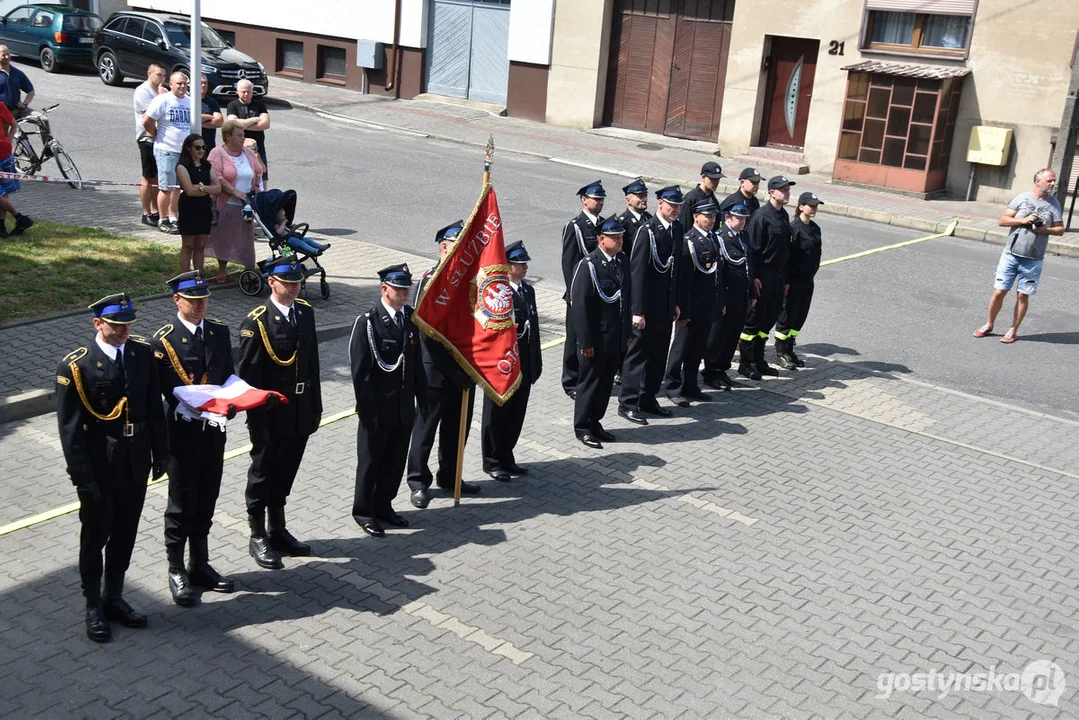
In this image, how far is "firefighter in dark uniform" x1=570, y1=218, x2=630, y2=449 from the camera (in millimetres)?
9664

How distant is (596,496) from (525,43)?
20.6 m

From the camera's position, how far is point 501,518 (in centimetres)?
838

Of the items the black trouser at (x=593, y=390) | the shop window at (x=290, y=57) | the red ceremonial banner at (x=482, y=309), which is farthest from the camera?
the shop window at (x=290, y=57)

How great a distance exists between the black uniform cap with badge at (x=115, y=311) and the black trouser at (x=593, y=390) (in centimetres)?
433

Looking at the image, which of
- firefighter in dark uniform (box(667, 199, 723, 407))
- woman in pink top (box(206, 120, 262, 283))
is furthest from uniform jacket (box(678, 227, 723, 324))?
woman in pink top (box(206, 120, 262, 283))

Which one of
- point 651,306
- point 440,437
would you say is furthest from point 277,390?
point 651,306

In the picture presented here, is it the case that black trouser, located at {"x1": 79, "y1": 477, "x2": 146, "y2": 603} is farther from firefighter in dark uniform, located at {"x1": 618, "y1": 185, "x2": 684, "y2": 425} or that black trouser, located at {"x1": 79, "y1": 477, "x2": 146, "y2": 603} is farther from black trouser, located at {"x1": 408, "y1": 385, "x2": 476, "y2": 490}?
firefighter in dark uniform, located at {"x1": 618, "y1": 185, "x2": 684, "y2": 425}

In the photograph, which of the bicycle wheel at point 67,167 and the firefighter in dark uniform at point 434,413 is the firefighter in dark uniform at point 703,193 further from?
the bicycle wheel at point 67,167

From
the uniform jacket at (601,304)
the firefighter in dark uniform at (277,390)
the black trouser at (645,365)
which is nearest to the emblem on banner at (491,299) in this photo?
the uniform jacket at (601,304)

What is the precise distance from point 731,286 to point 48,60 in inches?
893

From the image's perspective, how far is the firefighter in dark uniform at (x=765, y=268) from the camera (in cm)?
1147

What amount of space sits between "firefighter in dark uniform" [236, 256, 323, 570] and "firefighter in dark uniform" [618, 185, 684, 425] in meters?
3.70

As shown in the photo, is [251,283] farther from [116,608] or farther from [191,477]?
[116,608]

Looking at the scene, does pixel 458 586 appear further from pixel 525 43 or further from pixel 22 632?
pixel 525 43
